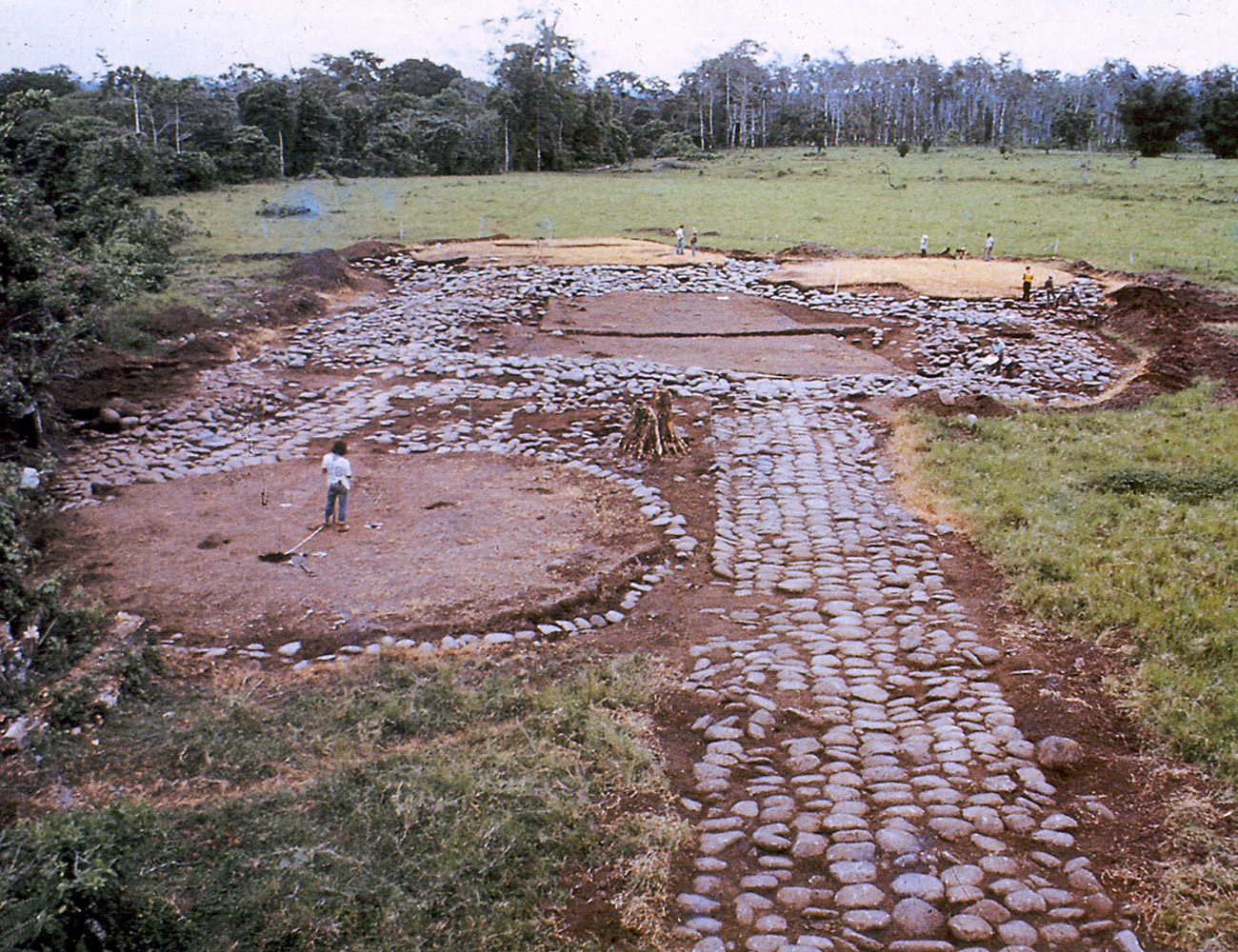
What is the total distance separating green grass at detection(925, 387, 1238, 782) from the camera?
6723 mm

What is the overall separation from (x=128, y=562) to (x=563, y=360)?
9447 millimetres

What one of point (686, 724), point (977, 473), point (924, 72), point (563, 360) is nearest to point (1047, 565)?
point (977, 473)

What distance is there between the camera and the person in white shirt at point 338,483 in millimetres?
10117

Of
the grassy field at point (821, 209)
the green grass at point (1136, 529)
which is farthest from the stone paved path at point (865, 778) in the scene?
the grassy field at point (821, 209)

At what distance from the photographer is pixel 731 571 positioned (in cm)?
951

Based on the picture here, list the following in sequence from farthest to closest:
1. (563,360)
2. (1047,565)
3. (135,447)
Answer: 1. (563,360)
2. (135,447)
3. (1047,565)

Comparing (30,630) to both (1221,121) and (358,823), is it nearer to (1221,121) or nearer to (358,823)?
(358,823)

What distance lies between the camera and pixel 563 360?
17344 mm

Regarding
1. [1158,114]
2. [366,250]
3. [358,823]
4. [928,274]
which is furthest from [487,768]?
[1158,114]

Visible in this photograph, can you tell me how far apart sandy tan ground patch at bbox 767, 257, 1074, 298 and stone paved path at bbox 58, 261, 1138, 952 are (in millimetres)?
3736

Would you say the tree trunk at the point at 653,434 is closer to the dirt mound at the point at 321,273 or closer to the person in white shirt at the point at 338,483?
the person in white shirt at the point at 338,483

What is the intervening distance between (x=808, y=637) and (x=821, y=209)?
32760mm

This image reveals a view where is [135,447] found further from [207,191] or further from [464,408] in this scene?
[207,191]

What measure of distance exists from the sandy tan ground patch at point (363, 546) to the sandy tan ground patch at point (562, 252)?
15.2 meters
